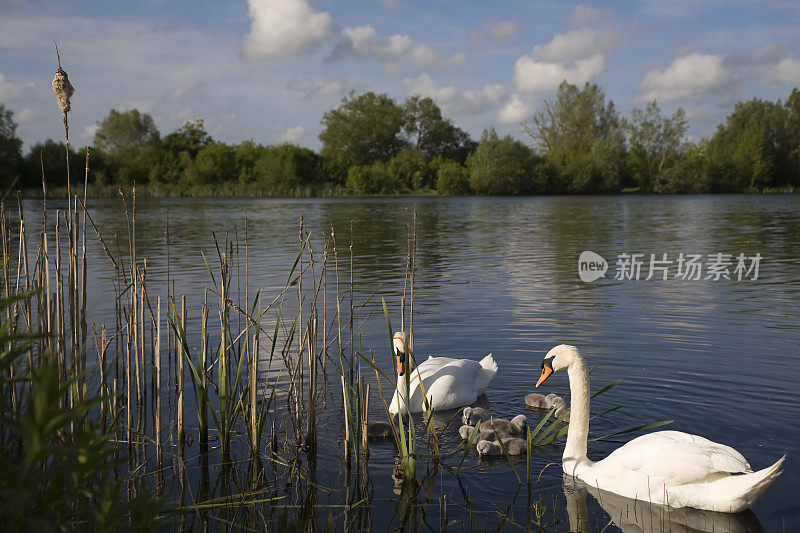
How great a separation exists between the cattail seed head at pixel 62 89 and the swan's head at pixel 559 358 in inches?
148

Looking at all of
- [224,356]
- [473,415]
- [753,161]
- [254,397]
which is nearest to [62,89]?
[224,356]

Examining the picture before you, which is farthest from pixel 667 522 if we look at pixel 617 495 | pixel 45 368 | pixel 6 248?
pixel 6 248

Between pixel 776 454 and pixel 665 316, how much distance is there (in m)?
5.40

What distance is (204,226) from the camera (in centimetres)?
3027

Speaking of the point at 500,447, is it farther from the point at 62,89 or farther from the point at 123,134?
the point at 123,134

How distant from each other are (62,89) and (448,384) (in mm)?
4222

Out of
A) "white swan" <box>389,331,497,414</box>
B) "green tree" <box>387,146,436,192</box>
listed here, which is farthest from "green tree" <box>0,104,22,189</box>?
"white swan" <box>389,331,497,414</box>

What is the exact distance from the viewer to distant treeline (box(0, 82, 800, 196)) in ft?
265

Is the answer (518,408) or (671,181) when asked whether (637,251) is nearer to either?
(518,408)

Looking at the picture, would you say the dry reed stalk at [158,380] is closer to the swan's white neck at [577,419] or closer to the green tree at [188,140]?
the swan's white neck at [577,419]

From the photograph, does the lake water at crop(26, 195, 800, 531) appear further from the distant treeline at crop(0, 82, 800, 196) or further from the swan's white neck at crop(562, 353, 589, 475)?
the distant treeline at crop(0, 82, 800, 196)

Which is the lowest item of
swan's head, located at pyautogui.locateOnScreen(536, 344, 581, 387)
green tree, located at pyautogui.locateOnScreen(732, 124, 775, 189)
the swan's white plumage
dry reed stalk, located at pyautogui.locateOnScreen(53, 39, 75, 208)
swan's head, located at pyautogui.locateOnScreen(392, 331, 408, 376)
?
the swan's white plumage

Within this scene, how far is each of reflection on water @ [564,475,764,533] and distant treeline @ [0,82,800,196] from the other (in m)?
70.6

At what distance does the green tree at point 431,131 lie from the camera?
103438 millimetres
